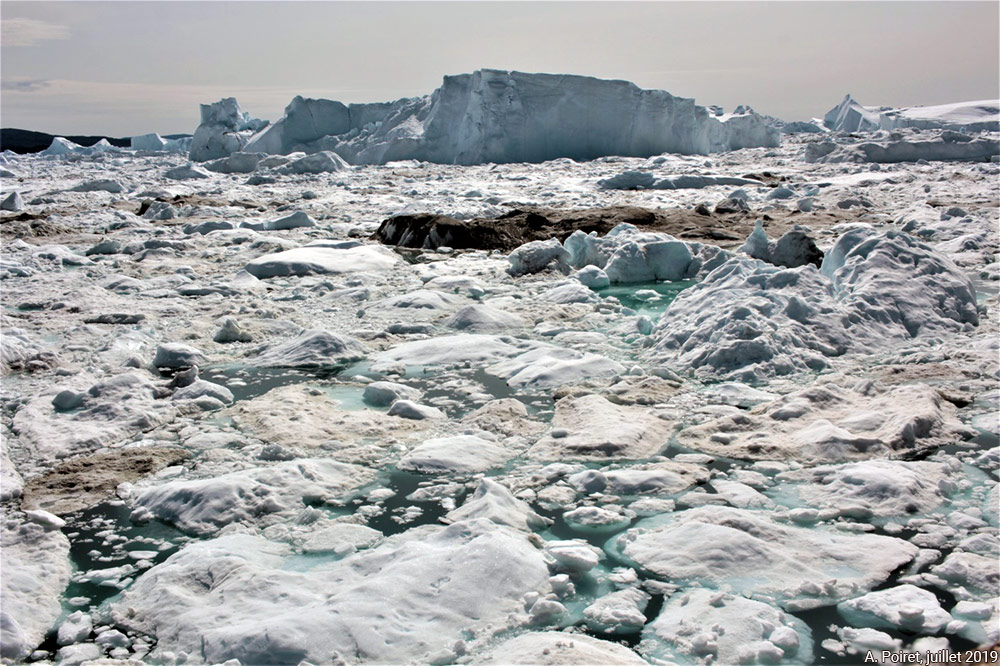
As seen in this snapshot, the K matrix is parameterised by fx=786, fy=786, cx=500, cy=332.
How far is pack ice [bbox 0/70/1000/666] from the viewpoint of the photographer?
7.26ft

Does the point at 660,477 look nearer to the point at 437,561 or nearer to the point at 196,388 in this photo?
the point at 437,561

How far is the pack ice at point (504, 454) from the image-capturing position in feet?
7.26

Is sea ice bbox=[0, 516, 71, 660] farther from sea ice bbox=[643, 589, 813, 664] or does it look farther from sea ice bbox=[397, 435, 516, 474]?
sea ice bbox=[643, 589, 813, 664]

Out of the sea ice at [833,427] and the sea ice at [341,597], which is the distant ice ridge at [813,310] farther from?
the sea ice at [341,597]

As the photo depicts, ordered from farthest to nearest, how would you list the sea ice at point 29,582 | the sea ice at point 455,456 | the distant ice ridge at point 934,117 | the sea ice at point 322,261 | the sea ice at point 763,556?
the distant ice ridge at point 934,117, the sea ice at point 322,261, the sea ice at point 455,456, the sea ice at point 763,556, the sea ice at point 29,582

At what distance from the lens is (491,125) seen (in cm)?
2483

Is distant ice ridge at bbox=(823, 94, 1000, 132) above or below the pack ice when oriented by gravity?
above

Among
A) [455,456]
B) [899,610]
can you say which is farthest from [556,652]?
[455,456]

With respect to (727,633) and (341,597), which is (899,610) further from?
(341,597)

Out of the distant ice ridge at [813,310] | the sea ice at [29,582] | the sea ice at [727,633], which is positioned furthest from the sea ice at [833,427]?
the sea ice at [29,582]

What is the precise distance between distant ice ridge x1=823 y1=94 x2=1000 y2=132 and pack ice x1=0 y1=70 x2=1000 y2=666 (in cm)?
2828

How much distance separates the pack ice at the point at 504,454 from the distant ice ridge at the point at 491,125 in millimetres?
16596

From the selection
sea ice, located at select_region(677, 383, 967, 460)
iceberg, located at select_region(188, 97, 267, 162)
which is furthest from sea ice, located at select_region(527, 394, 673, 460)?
iceberg, located at select_region(188, 97, 267, 162)

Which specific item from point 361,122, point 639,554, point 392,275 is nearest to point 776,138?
point 361,122
